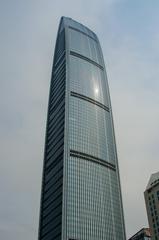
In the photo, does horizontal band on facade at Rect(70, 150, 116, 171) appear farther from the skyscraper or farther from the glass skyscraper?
the skyscraper

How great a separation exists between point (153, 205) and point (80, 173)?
176 feet

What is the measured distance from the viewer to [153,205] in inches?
4444

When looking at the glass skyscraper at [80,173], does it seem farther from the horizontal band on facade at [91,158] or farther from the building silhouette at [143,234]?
the building silhouette at [143,234]

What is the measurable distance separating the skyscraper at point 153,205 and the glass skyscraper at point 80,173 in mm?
40711

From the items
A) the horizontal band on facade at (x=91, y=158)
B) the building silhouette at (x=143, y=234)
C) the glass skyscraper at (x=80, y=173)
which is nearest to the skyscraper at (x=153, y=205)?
the glass skyscraper at (x=80, y=173)

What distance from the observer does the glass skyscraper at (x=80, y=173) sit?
148 m

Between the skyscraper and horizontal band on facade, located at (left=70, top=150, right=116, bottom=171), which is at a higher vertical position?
horizontal band on facade, located at (left=70, top=150, right=116, bottom=171)

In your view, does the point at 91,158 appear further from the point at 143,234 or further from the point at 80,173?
Result: the point at 143,234

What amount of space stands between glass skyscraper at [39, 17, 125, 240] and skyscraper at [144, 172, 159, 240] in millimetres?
40711

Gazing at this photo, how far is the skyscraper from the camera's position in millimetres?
109037

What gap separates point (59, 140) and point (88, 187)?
107 ft

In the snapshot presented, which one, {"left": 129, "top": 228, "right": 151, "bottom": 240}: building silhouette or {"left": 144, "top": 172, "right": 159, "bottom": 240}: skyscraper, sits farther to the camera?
{"left": 129, "top": 228, "right": 151, "bottom": 240}: building silhouette

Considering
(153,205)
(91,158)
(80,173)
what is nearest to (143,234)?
(80,173)

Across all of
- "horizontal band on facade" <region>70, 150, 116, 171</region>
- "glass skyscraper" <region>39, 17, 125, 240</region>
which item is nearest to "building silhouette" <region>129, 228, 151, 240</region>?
"glass skyscraper" <region>39, 17, 125, 240</region>
